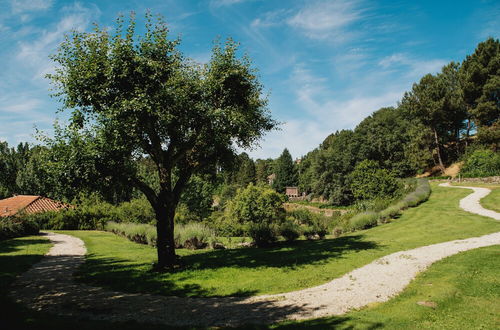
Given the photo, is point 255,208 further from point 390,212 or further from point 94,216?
point 94,216

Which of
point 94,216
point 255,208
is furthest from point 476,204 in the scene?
point 94,216

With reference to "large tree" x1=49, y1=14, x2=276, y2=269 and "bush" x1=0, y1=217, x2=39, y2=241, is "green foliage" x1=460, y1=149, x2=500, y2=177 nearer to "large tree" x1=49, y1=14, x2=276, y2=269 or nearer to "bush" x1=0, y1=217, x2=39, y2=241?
"large tree" x1=49, y1=14, x2=276, y2=269

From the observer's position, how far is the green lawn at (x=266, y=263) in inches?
423

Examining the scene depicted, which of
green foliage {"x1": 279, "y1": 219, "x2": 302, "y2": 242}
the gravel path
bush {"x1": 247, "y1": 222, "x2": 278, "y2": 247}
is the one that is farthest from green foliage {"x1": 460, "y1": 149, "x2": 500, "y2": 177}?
the gravel path

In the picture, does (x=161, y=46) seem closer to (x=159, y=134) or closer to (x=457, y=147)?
(x=159, y=134)

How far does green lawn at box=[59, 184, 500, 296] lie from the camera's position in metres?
10.8

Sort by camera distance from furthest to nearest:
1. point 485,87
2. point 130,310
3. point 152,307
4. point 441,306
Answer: point 485,87
point 152,307
point 130,310
point 441,306

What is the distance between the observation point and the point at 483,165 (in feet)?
Result: 143

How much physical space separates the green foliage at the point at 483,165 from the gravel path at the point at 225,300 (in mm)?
38597

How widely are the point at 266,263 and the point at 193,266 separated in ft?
11.7

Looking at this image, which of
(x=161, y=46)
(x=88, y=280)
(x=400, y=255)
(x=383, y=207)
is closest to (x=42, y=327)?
(x=88, y=280)

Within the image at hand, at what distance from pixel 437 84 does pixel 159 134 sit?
205 feet

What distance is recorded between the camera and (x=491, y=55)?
179ft

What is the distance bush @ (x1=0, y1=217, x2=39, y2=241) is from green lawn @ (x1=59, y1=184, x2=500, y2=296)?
30.5 feet
